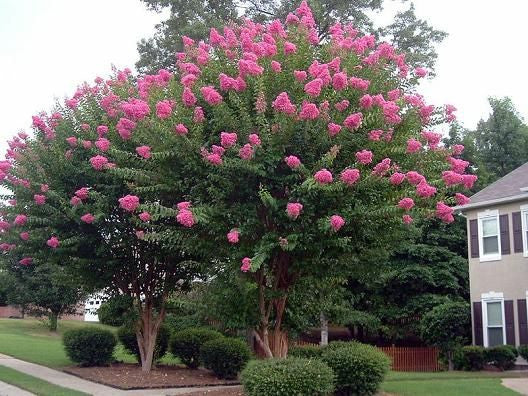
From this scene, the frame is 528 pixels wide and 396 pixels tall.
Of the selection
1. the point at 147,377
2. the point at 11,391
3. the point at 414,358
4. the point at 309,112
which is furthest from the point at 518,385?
the point at 414,358

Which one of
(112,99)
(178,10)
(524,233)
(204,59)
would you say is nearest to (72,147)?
(112,99)

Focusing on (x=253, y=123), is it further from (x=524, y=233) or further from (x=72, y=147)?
(x=524, y=233)

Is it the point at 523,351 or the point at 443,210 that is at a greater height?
the point at 443,210

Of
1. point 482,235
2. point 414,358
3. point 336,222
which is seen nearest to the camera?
point 336,222

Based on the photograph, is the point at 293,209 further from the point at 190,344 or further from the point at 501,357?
the point at 501,357

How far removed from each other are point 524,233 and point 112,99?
14.8 metres

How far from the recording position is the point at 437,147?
453 inches

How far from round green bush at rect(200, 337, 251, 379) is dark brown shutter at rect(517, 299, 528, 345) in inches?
444

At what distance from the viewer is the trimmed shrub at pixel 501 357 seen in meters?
21.8

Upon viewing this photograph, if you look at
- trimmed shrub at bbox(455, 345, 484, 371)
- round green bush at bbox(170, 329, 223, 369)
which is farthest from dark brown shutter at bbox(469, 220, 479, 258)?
round green bush at bbox(170, 329, 223, 369)

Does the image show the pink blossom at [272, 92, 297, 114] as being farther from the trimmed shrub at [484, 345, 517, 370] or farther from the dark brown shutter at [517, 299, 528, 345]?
the dark brown shutter at [517, 299, 528, 345]

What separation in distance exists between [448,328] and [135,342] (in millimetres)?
12572

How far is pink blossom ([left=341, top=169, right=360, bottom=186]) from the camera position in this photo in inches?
374

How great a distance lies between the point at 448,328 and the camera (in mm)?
25109
